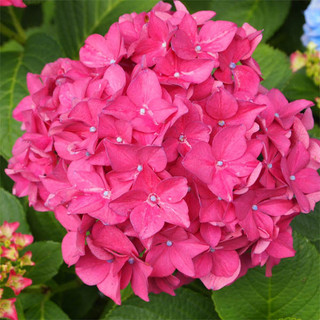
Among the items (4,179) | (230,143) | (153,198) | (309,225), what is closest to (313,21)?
(309,225)

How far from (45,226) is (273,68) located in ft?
2.25

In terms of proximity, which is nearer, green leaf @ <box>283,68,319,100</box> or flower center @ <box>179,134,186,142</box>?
A: flower center @ <box>179,134,186,142</box>

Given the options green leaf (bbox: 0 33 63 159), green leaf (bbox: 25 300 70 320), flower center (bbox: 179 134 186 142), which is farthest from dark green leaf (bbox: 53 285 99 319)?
flower center (bbox: 179 134 186 142)

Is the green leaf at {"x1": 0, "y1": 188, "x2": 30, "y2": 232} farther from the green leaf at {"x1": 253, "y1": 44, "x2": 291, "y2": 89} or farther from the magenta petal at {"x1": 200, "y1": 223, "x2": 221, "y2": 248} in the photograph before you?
the green leaf at {"x1": 253, "y1": 44, "x2": 291, "y2": 89}

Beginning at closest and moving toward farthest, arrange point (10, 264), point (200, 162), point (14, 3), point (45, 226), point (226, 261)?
point (200, 162), point (226, 261), point (10, 264), point (14, 3), point (45, 226)

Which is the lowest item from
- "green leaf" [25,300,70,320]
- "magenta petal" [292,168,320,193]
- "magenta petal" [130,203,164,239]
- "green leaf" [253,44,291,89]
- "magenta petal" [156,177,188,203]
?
"green leaf" [25,300,70,320]

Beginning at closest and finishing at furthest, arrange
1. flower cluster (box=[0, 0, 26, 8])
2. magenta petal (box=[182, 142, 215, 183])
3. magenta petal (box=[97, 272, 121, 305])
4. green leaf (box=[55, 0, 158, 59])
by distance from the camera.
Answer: magenta petal (box=[182, 142, 215, 183]), magenta petal (box=[97, 272, 121, 305]), flower cluster (box=[0, 0, 26, 8]), green leaf (box=[55, 0, 158, 59])

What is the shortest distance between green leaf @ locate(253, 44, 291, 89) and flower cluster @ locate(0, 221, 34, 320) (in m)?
0.68

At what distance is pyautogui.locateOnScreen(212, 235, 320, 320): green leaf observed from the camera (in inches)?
38.8

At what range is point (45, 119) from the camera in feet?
2.81

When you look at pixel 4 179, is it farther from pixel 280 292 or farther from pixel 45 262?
pixel 280 292

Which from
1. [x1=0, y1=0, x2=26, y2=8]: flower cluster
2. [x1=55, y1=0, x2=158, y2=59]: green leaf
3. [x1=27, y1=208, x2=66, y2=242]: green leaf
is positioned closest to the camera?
[x1=0, y1=0, x2=26, y2=8]: flower cluster

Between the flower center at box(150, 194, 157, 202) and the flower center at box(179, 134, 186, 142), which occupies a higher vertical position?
the flower center at box(179, 134, 186, 142)

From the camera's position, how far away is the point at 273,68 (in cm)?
121
